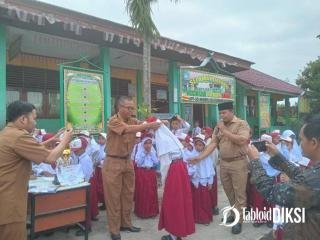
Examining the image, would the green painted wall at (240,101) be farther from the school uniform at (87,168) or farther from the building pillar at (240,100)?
the school uniform at (87,168)

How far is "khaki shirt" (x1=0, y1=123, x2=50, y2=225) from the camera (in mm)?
3682

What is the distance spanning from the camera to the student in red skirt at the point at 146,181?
742cm

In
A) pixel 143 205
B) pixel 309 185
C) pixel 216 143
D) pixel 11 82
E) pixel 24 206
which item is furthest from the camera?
pixel 11 82

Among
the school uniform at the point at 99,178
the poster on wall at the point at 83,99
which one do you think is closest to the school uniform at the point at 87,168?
the school uniform at the point at 99,178

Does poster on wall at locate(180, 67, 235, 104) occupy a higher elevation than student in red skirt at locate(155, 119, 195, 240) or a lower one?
higher

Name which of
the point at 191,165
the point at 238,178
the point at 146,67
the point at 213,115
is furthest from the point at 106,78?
the point at 213,115

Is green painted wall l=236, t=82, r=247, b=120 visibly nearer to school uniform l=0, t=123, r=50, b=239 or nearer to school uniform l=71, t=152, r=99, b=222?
school uniform l=71, t=152, r=99, b=222

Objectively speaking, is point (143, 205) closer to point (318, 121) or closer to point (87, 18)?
point (87, 18)

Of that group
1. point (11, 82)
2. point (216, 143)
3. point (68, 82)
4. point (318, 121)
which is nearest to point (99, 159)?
point (68, 82)

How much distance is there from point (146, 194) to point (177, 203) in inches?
78.8

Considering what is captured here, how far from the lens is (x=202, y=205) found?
6.95 meters

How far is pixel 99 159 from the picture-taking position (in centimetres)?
780

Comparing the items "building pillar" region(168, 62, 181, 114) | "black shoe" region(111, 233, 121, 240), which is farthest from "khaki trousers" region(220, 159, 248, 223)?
"building pillar" region(168, 62, 181, 114)

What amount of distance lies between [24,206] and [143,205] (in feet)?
12.4
